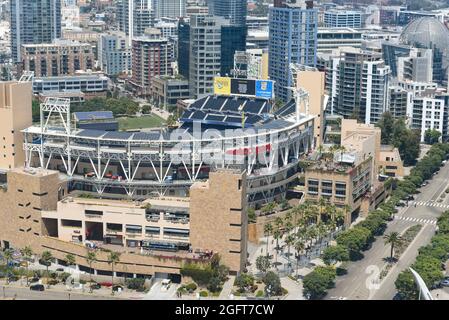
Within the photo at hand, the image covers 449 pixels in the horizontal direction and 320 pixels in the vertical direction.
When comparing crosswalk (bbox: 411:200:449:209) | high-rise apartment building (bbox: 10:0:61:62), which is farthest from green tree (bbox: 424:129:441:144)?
high-rise apartment building (bbox: 10:0:61:62)

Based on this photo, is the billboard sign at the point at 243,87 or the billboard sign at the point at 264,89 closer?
the billboard sign at the point at 264,89

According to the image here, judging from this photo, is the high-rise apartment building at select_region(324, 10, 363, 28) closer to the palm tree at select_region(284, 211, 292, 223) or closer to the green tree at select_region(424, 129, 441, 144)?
the green tree at select_region(424, 129, 441, 144)

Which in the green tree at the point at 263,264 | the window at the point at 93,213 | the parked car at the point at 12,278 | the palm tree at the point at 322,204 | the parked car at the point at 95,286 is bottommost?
the parked car at the point at 95,286

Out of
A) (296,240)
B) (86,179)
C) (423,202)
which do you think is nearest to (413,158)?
(423,202)

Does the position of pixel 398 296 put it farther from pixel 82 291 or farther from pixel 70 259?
pixel 70 259

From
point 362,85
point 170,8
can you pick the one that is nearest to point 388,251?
point 362,85

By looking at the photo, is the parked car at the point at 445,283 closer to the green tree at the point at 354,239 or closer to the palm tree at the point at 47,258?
the green tree at the point at 354,239

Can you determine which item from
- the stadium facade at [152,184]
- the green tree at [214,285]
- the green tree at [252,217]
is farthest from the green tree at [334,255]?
the green tree at [214,285]
